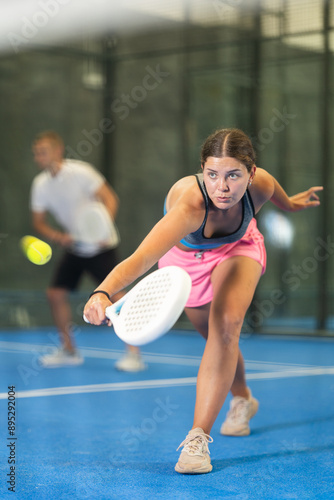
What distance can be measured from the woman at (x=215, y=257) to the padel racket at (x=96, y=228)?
2.69 m

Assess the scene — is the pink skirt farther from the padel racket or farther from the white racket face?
the padel racket

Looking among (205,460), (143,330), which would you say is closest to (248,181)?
(143,330)

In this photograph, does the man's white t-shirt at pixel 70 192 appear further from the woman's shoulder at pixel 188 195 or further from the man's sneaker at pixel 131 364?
the woman's shoulder at pixel 188 195

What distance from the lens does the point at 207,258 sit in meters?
3.44

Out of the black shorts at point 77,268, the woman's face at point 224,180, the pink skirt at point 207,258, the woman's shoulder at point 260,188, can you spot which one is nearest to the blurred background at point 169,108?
the black shorts at point 77,268

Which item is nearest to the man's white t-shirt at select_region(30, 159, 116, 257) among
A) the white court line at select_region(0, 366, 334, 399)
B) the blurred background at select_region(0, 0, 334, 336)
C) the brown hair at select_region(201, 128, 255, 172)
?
the white court line at select_region(0, 366, 334, 399)

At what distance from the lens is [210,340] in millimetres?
3180

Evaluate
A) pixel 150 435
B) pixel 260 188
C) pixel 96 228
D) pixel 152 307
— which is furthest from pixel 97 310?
pixel 96 228

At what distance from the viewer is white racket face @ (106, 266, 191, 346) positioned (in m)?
2.41

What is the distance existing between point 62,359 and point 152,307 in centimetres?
380

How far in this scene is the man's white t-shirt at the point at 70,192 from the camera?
20.4 ft

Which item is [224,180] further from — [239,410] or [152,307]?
[239,410]

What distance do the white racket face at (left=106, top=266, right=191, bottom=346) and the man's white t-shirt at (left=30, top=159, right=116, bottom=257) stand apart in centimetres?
364

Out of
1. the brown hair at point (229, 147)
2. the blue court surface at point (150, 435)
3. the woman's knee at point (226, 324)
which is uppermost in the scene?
the brown hair at point (229, 147)
